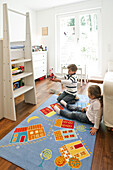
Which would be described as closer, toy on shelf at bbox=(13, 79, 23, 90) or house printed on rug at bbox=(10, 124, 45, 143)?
house printed on rug at bbox=(10, 124, 45, 143)

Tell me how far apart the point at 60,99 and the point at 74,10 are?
3046 mm

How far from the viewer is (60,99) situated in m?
2.44

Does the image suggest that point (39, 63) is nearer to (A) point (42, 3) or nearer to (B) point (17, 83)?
(B) point (17, 83)

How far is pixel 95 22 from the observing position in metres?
3.98

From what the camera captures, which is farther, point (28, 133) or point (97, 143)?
point (28, 133)

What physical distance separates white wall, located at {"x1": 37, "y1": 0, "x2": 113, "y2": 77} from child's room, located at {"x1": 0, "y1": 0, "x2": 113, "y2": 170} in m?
0.03

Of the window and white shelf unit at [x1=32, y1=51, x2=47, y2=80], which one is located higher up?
the window

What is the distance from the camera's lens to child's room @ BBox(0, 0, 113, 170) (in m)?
1.26

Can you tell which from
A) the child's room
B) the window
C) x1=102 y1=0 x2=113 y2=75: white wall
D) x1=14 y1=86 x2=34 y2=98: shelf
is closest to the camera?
the child's room

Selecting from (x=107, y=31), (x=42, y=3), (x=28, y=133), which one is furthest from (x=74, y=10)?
(x=28, y=133)

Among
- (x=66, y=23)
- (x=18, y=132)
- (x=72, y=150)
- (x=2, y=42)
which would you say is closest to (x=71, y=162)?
(x=72, y=150)

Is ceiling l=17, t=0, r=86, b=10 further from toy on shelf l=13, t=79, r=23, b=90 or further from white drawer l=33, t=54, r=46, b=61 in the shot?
toy on shelf l=13, t=79, r=23, b=90

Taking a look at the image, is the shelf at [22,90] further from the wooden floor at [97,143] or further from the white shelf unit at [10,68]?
the wooden floor at [97,143]

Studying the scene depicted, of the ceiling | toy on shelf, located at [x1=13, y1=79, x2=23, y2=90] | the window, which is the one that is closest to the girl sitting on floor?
toy on shelf, located at [x1=13, y1=79, x2=23, y2=90]
